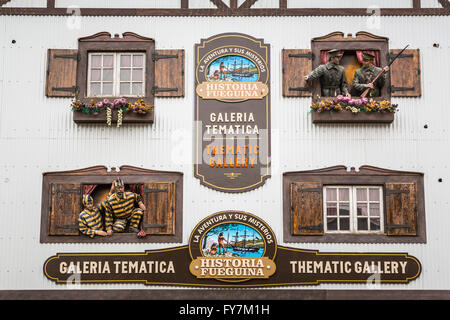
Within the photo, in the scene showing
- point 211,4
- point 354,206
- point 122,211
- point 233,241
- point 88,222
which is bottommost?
point 233,241

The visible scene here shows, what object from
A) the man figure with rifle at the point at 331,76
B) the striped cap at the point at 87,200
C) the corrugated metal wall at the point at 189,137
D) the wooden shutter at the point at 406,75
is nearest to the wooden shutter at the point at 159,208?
the corrugated metal wall at the point at 189,137

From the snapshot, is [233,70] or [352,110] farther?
[233,70]

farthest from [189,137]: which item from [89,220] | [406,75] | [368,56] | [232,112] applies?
[406,75]

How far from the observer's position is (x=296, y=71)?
12594 millimetres

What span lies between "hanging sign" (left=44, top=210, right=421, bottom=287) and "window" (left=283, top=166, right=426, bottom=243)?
38cm

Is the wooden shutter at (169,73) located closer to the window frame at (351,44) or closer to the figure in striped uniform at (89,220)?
the figure in striped uniform at (89,220)

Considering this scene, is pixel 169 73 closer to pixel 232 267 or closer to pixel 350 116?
pixel 350 116

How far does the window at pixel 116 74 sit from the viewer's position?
1262cm

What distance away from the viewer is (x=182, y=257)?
1202 centimetres

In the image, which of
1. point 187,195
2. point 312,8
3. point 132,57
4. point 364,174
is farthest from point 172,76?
point 364,174

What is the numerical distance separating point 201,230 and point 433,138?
16.8 feet

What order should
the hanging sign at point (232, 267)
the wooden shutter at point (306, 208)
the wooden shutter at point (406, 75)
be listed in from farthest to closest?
the wooden shutter at point (406, 75) → the wooden shutter at point (306, 208) → the hanging sign at point (232, 267)

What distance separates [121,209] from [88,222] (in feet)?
2.31

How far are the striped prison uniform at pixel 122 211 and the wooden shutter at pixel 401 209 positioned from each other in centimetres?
497
